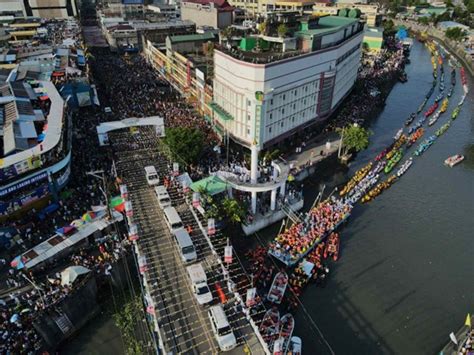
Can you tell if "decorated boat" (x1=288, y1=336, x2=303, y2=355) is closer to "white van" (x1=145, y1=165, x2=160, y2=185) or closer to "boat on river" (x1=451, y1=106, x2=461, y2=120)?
"white van" (x1=145, y1=165, x2=160, y2=185)

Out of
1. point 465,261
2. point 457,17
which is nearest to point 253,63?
point 465,261

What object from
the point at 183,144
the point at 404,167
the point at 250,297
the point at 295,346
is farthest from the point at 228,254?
the point at 404,167

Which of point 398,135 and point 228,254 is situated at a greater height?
point 228,254

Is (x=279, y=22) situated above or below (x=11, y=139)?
above

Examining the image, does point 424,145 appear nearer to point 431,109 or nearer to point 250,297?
point 431,109

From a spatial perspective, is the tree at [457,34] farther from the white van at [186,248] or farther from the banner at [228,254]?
the white van at [186,248]

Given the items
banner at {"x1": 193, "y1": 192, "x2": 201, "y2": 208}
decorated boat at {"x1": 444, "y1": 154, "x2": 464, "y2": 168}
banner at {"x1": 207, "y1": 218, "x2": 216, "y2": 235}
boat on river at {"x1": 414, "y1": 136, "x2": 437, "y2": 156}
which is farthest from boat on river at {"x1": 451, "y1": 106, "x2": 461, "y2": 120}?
banner at {"x1": 207, "y1": 218, "x2": 216, "y2": 235}

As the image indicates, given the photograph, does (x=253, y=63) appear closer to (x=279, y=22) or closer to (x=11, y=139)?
(x=279, y=22)
